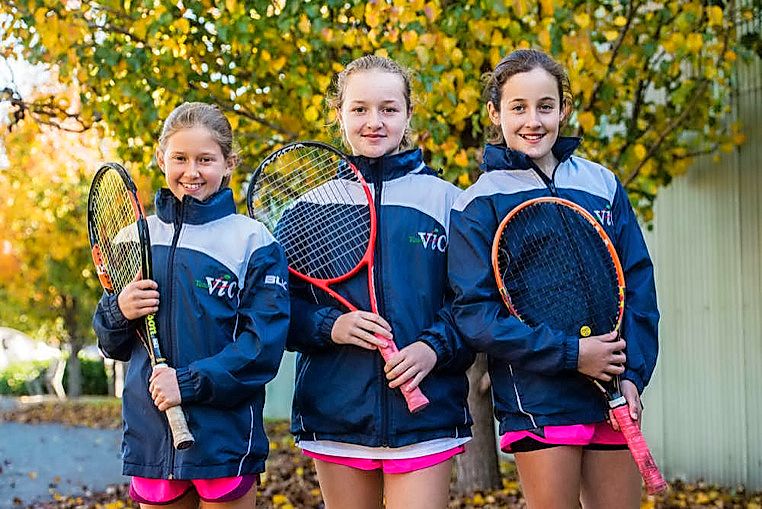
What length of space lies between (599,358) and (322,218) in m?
1.08

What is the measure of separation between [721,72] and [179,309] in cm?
536

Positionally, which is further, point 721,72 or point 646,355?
point 721,72

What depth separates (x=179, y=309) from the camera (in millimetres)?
3342

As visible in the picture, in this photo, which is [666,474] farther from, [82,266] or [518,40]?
[82,266]

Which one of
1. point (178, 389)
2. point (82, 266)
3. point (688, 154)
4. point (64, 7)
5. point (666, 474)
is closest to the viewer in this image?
point (178, 389)

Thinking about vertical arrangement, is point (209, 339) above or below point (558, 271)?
below

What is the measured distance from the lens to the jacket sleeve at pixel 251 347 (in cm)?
324

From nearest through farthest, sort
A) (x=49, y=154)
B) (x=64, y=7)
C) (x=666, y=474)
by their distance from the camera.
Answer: (x=64, y=7) < (x=666, y=474) < (x=49, y=154)

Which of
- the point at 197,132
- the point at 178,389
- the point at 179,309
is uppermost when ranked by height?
the point at 197,132

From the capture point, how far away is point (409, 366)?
3.23 meters

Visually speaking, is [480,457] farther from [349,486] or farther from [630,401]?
[630,401]

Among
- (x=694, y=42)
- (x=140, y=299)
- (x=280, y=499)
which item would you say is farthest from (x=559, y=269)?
(x=280, y=499)

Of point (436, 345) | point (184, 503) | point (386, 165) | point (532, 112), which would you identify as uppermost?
point (532, 112)

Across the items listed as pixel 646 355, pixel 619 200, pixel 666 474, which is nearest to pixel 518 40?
pixel 619 200
